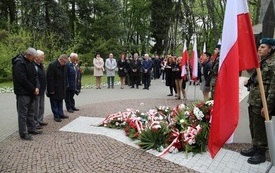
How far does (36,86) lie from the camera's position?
756 cm

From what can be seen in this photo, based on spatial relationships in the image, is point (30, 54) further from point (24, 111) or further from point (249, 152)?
point (249, 152)

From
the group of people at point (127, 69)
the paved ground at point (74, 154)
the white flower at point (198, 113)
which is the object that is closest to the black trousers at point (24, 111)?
the paved ground at point (74, 154)

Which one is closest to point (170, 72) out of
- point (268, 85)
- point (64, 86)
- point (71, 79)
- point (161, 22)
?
point (71, 79)

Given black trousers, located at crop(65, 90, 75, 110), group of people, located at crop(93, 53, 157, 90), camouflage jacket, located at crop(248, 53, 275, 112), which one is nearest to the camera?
camouflage jacket, located at crop(248, 53, 275, 112)

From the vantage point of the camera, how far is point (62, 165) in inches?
224

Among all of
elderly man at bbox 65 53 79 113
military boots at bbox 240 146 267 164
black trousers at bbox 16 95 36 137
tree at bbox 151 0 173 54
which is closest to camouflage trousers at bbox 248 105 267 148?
military boots at bbox 240 146 267 164

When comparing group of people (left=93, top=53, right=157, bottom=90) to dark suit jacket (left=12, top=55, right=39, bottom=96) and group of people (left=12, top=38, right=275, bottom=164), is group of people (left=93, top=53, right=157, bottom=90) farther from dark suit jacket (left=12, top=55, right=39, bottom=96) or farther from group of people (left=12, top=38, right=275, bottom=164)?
dark suit jacket (left=12, top=55, right=39, bottom=96)

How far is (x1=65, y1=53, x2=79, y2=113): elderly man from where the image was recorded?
10.3 meters

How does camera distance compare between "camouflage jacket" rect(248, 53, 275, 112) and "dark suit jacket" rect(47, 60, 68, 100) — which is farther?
"dark suit jacket" rect(47, 60, 68, 100)

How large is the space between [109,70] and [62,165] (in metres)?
12.7

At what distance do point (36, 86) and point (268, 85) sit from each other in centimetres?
483

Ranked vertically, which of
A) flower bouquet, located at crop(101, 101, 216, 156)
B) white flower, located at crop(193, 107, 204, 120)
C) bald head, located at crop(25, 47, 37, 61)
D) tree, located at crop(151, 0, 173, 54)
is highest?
tree, located at crop(151, 0, 173, 54)

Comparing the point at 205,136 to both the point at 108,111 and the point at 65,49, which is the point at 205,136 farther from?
the point at 65,49

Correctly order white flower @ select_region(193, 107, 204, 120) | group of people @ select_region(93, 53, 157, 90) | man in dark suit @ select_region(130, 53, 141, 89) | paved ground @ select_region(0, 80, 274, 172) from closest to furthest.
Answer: paved ground @ select_region(0, 80, 274, 172)
white flower @ select_region(193, 107, 204, 120)
group of people @ select_region(93, 53, 157, 90)
man in dark suit @ select_region(130, 53, 141, 89)
